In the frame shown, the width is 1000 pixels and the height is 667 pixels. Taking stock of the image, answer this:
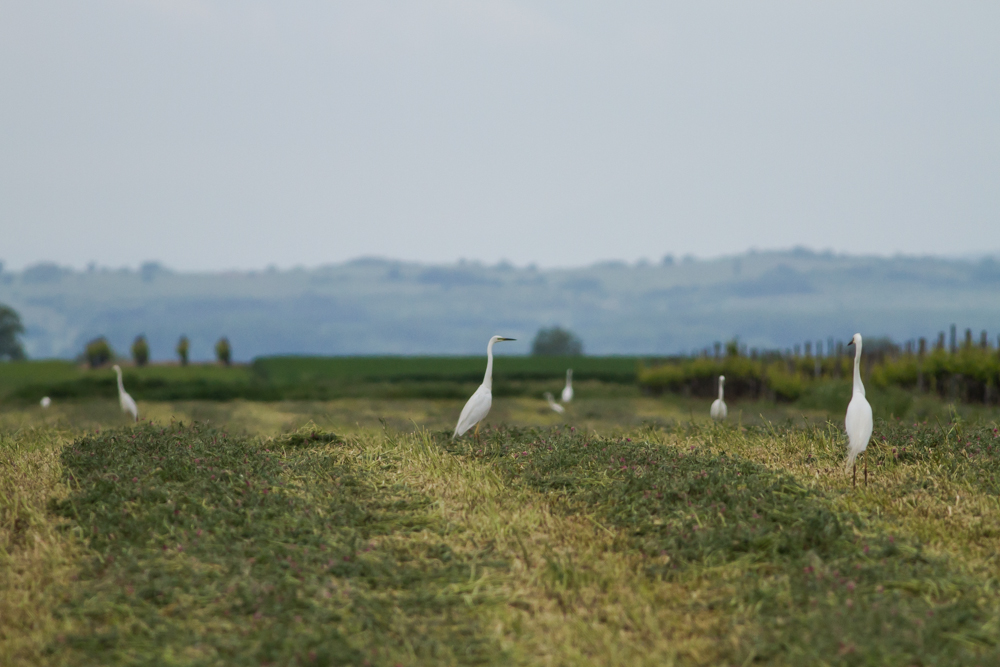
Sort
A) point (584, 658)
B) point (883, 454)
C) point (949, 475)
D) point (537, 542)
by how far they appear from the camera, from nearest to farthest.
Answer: point (584, 658) < point (537, 542) < point (949, 475) < point (883, 454)

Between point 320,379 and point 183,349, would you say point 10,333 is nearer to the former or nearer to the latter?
point 183,349

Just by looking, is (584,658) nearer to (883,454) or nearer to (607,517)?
(607,517)

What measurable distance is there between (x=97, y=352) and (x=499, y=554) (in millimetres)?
43934

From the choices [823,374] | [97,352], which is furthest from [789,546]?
[97,352]

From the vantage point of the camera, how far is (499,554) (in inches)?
268

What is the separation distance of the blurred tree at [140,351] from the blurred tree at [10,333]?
59.0 ft

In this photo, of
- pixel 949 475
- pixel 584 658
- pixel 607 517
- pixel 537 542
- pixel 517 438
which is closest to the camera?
pixel 584 658

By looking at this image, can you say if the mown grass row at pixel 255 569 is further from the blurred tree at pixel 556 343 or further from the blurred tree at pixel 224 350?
the blurred tree at pixel 556 343

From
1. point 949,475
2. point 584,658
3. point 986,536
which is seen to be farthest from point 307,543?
point 949,475

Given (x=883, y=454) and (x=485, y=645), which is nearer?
(x=485, y=645)

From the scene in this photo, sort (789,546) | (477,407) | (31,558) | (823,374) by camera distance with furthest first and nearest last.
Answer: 1. (823,374)
2. (477,407)
3. (31,558)
4. (789,546)

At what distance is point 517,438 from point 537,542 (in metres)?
3.22

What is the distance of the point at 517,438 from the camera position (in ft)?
33.7

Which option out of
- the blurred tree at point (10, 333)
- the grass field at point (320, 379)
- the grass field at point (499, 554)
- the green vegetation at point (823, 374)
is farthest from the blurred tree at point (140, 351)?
the grass field at point (499, 554)
